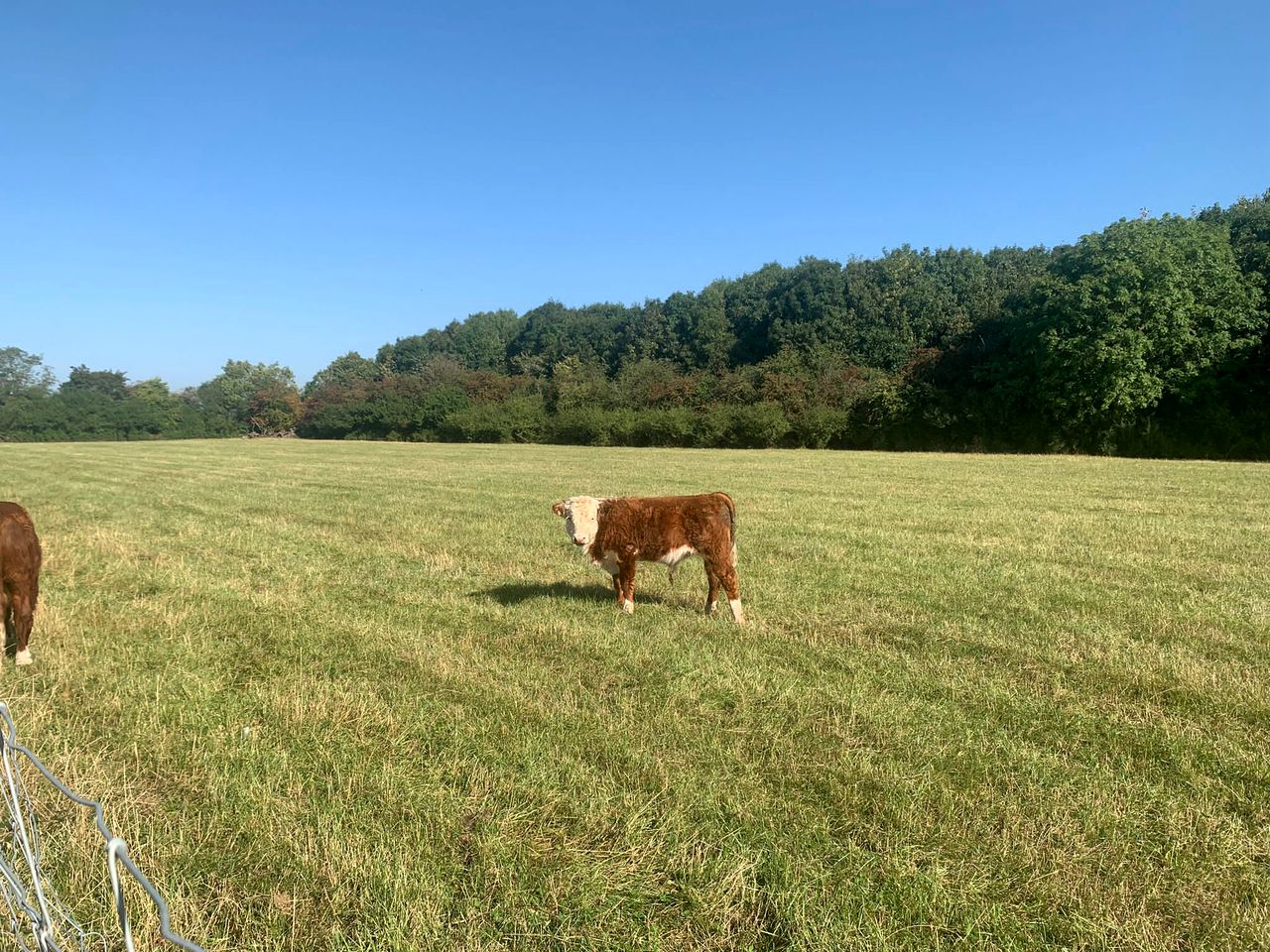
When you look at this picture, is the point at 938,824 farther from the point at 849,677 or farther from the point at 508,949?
the point at 508,949

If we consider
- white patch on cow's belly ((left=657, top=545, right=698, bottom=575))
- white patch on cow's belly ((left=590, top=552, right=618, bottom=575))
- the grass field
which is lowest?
the grass field

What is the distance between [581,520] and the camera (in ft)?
24.3

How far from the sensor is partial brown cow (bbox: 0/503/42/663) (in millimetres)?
5684

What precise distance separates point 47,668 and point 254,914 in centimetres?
450

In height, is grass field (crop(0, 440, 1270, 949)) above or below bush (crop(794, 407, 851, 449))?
below

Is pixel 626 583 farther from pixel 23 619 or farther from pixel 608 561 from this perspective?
pixel 23 619

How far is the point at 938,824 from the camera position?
3438 millimetres

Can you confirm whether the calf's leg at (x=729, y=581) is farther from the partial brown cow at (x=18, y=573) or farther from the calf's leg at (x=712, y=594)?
the partial brown cow at (x=18, y=573)

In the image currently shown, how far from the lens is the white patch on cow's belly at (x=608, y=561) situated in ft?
24.5

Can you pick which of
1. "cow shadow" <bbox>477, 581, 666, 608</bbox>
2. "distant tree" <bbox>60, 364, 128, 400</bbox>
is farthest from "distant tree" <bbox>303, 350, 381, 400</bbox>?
"cow shadow" <bbox>477, 581, 666, 608</bbox>

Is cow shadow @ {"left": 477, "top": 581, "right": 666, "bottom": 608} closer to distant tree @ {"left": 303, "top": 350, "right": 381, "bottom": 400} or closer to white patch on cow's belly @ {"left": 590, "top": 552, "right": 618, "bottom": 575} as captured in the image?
white patch on cow's belly @ {"left": 590, "top": 552, "right": 618, "bottom": 575}

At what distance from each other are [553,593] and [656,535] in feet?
6.24

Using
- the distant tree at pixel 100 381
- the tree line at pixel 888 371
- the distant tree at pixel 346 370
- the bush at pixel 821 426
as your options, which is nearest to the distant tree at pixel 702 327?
the tree line at pixel 888 371

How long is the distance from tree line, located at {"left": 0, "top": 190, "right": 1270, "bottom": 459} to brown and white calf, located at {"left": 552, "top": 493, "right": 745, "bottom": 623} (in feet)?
131
